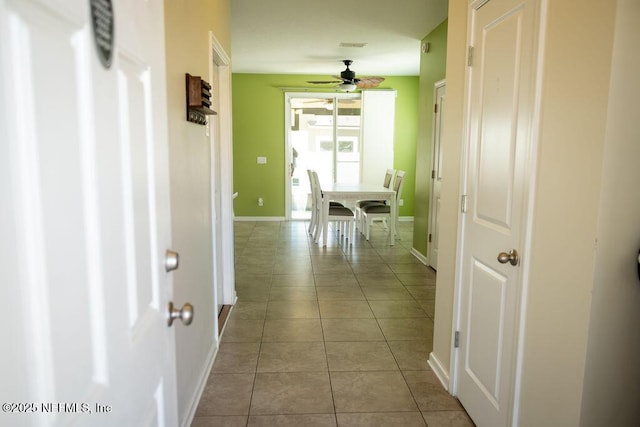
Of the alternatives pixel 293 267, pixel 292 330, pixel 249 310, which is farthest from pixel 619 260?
pixel 293 267

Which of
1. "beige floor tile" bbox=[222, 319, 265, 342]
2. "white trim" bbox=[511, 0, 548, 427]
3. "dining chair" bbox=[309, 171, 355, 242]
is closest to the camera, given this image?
"white trim" bbox=[511, 0, 548, 427]

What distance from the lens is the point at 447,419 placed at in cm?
227

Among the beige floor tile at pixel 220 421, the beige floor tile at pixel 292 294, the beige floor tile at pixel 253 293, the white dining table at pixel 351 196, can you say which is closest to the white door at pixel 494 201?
the beige floor tile at pixel 220 421

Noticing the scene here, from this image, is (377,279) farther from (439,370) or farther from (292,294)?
(439,370)

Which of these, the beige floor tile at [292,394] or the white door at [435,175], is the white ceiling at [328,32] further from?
the beige floor tile at [292,394]

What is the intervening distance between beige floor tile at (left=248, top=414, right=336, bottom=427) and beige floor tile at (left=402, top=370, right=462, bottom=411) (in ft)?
1.62

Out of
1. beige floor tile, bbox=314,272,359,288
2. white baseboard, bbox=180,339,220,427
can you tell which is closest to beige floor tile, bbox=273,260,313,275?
beige floor tile, bbox=314,272,359,288

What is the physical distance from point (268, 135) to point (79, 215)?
7.78 meters

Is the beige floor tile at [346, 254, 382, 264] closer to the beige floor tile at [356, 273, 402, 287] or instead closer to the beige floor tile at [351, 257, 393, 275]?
the beige floor tile at [351, 257, 393, 275]

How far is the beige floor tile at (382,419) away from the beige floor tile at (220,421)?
1.55ft

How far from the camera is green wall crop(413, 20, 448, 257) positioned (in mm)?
4984

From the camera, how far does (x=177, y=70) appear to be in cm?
206

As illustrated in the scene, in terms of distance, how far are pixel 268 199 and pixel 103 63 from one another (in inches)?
306

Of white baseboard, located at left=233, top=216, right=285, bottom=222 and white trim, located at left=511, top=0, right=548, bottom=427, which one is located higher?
white trim, located at left=511, top=0, right=548, bottom=427
